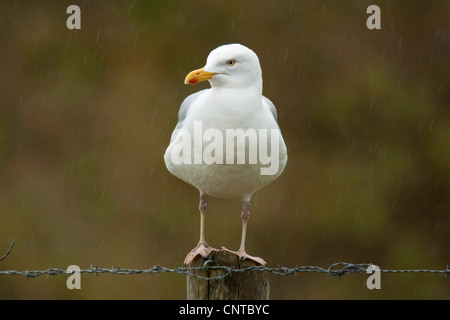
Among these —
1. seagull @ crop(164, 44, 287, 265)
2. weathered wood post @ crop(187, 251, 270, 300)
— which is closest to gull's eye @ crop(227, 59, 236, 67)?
seagull @ crop(164, 44, 287, 265)

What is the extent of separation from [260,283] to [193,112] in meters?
0.99

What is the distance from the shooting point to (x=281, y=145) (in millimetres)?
3617

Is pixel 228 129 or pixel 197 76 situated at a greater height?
pixel 197 76

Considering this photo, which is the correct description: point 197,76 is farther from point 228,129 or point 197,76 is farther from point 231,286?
point 231,286

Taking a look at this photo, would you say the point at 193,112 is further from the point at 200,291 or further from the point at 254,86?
the point at 200,291

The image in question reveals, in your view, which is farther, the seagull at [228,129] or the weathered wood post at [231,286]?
the seagull at [228,129]

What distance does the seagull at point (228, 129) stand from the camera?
11.2 feet

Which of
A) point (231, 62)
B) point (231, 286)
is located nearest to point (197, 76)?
point (231, 62)

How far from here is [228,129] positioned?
341 cm

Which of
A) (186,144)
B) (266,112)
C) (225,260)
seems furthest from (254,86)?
(225,260)

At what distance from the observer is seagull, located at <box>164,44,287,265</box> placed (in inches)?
135

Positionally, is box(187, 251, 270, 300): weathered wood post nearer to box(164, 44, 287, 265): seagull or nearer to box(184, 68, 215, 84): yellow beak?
box(164, 44, 287, 265): seagull

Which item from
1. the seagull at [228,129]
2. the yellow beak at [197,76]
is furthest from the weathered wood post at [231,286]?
the yellow beak at [197,76]

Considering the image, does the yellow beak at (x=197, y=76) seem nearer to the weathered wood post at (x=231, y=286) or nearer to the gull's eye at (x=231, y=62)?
the gull's eye at (x=231, y=62)
